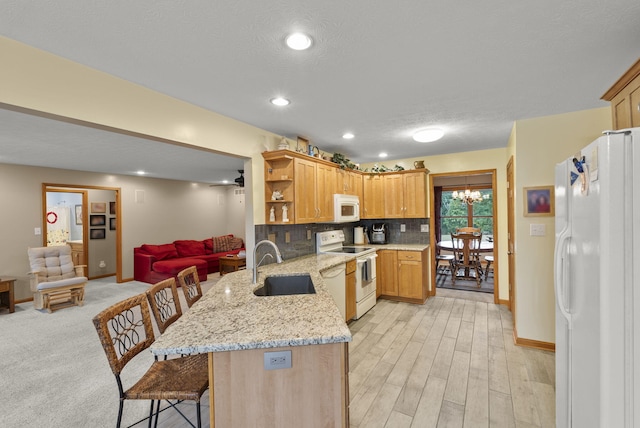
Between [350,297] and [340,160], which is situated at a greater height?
[340,160]

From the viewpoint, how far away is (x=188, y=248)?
7.16 m

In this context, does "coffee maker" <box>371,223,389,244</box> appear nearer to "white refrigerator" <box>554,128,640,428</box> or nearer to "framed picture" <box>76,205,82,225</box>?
"white refrigerator" <box>554,128,640,428</box>

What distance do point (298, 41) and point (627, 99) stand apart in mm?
2077

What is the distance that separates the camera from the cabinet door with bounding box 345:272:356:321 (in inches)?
Result: 143

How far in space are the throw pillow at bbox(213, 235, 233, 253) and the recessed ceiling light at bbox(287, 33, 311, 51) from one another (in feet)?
22.6

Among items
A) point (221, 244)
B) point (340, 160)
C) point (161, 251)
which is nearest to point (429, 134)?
point (340, 160)

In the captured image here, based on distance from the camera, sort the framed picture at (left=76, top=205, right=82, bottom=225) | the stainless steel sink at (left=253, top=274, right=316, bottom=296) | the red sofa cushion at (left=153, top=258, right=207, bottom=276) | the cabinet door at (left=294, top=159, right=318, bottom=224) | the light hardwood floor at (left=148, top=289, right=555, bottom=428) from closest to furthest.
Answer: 1. the light hardwood floor at (left=148, top=289, right=555, bottom=428)
2. the stainless steel sink at (left=253, top=274, right=316, bottom=296)
3. the cabinet door at (left=294, top=159, right=318, bottom=224)
4. the red sofa cushion at (left=153, top=258, right=207, bottom=276)
5. the framed picture at (left=76, top=205, right=82, bottom=225)

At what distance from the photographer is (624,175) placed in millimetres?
1083

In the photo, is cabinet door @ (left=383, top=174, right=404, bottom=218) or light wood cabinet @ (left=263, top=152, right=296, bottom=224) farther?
cabinet door @ (left=383, top=174, right=404, bottom=218)

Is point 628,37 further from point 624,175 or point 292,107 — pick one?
point 292,107

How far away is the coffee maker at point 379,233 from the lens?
5.27 m

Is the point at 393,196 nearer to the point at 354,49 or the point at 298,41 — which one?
the point at 354,49

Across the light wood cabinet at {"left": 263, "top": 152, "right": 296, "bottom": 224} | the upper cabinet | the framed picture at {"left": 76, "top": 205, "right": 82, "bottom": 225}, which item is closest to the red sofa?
the framed picture at {"left": 76, "top": 205, "right": 82, "bottom": 225}

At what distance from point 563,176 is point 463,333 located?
2401mm
